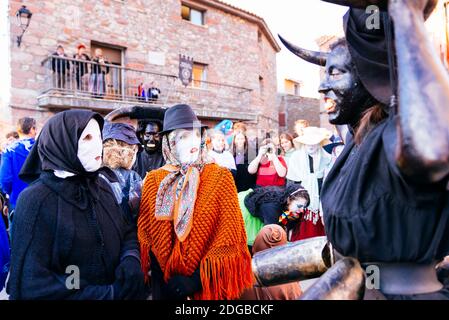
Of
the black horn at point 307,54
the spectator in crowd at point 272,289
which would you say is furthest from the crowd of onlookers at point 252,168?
the black horn at point 307,54

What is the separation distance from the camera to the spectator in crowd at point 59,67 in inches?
Result: 459

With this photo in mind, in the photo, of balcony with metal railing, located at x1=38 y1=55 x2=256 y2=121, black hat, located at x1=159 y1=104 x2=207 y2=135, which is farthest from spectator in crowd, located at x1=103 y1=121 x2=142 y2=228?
balcony with metal railing, located at x1=38 y1=55 x2=256 y2=121

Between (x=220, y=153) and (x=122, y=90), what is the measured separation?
921cm

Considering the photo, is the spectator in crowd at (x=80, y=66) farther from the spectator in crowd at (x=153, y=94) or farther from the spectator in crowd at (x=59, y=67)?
the spectator in crowd at (x=153, y=94)

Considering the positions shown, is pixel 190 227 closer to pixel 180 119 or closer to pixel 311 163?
pixel 180 119

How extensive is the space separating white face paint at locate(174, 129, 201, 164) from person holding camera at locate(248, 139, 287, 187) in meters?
2.78

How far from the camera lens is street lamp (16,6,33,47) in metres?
11.0

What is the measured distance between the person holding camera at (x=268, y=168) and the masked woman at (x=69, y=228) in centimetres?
324

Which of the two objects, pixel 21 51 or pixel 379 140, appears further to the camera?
pixel 21 51
